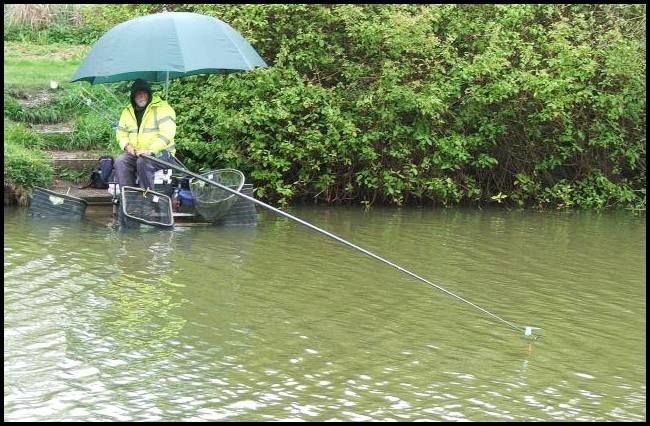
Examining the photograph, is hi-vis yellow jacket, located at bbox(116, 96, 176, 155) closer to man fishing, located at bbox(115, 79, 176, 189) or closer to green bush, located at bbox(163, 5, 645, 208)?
man fishing, located at bbox(115, 79, 176, 189)

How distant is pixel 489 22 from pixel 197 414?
10085 millimetres

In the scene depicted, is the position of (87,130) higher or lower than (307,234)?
higher

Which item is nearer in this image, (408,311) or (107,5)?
(408,311)

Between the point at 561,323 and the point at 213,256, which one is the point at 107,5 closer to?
the point at 213,256

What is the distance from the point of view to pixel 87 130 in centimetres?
1531

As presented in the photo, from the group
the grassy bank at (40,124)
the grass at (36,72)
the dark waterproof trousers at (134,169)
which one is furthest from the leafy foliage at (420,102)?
the dark waterproof trousers at (134,169)

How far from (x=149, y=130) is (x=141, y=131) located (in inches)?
3.6

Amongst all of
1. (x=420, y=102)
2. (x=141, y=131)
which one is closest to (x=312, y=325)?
(x=141, y=131)

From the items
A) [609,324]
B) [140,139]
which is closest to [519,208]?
[140,139]

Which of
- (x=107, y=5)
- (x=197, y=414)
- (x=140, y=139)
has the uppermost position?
(x=107, y=5)

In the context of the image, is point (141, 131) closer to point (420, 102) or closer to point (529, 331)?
point (420, 102)

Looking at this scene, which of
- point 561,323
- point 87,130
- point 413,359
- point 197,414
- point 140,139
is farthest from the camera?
point 87,130

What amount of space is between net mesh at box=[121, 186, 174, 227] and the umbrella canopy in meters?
1.31

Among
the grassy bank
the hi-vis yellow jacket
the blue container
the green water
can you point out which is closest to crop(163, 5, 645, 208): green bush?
the grassy bank
